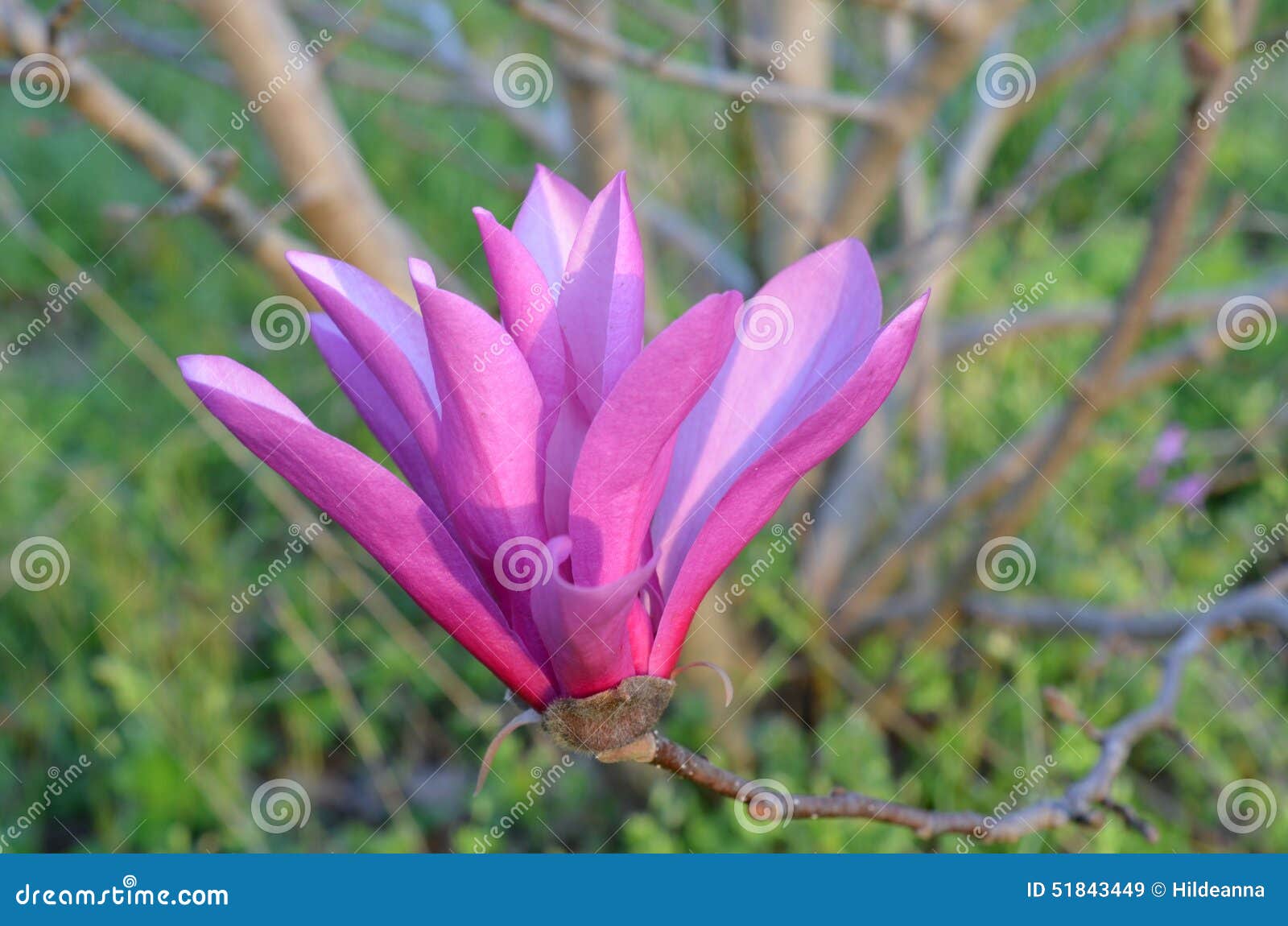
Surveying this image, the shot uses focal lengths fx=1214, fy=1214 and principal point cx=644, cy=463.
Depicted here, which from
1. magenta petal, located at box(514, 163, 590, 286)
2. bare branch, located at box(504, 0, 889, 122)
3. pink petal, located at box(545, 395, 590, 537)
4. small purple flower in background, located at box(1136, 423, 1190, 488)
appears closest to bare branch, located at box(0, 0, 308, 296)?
bare branch, located at box(504, 0, 889, 122)

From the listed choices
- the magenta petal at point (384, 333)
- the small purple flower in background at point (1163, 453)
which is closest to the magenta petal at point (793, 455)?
the magenta petal at point (384, 333)

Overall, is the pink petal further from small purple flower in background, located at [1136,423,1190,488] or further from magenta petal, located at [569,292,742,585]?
small purple flower in background, located at [1136,423,1190,488]

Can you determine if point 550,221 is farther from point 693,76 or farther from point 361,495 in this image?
point 693,76

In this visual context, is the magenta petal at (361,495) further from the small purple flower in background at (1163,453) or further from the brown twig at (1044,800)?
the small purple flower in background at (1163,453)

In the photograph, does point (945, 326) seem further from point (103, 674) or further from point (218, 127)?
point (218, 127)

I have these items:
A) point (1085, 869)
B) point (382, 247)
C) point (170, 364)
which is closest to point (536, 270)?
point (1085, 869)

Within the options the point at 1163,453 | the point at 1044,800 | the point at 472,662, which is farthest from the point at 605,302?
the point at 472,662

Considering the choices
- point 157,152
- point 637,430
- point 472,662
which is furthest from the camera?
point 472,662
